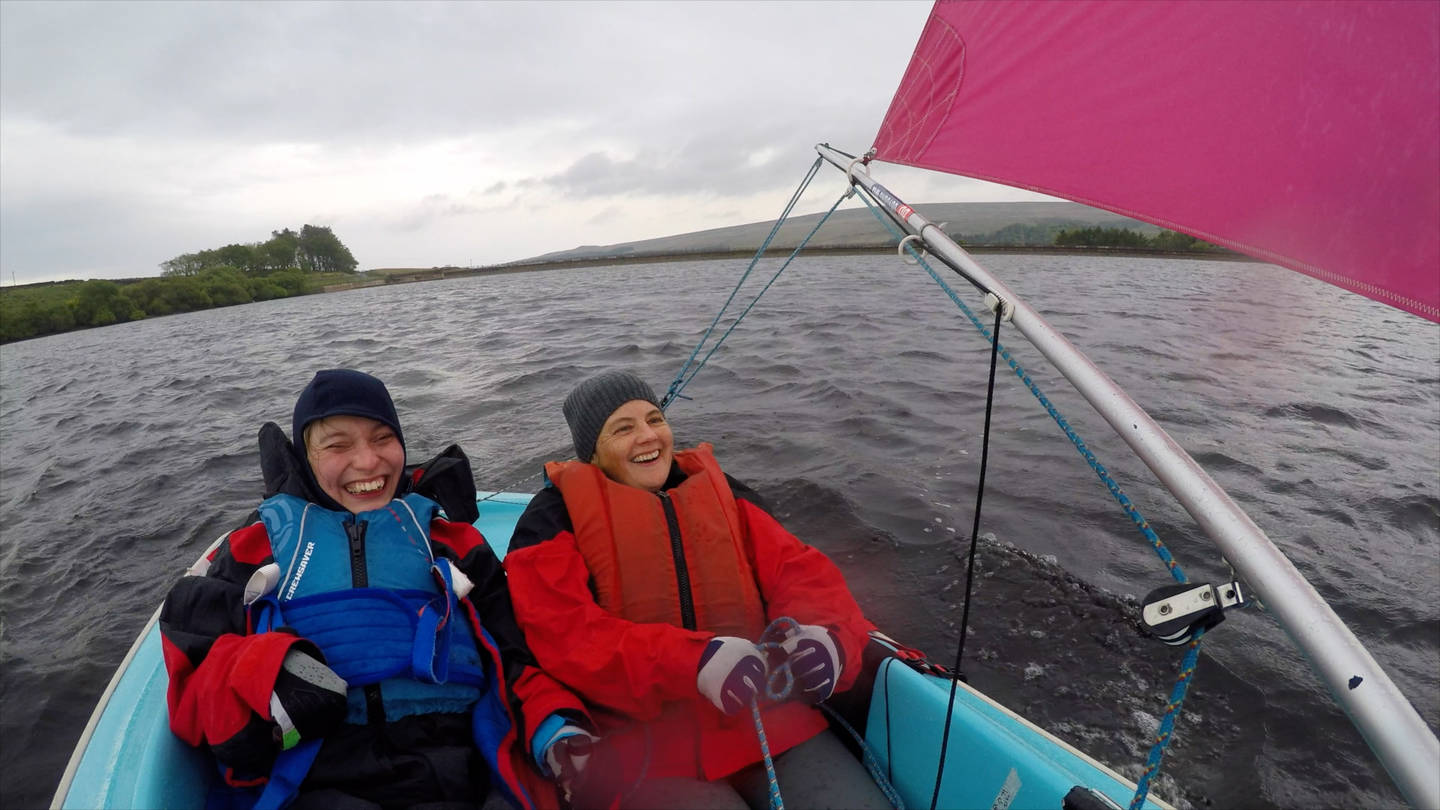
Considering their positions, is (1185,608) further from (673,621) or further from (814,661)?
(673,621)

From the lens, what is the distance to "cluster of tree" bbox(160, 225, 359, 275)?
8262 centimetres

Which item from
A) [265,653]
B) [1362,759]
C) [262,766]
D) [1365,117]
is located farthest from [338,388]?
[1362,759]

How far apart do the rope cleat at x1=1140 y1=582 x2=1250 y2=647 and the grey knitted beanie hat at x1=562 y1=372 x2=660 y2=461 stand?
1825 mm

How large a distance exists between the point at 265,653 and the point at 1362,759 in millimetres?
4488

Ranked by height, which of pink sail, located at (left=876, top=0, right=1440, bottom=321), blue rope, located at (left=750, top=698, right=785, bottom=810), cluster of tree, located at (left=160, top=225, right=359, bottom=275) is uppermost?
cluster of tree, located at (left=160, top=225, right=359, bottom=275)

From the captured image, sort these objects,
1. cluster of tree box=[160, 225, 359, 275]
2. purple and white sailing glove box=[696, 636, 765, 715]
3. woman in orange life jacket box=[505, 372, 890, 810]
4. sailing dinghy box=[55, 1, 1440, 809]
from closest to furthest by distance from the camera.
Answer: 1. sailing dinghy box=[55, 1, 1440, 809]
2. purple and white sailing glove box=[696, 636, 765, 715]
3. woman in orange life jacket box=[505, 372, 890, 810]
4. cluster of tree box=[160, 225, 359, 275]

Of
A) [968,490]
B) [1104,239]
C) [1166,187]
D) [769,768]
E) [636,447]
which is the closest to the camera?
[1166,187]

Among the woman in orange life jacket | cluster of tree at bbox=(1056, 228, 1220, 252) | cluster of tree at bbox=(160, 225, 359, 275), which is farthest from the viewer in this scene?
cluster of tree at bbox=(160, 225, 359, 275)

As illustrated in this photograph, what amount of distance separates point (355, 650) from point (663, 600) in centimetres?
97

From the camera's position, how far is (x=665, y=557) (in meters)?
2.20

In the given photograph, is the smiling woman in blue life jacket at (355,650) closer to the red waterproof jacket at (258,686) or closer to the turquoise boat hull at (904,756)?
the red waterproof jacket at (258,686)

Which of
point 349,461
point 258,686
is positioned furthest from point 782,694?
point 349,461

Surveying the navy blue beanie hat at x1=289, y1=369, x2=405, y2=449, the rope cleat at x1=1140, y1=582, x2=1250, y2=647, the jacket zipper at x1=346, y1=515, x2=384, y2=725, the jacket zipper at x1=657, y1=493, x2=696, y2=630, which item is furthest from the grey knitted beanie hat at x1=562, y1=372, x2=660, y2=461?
the rope cleat at x1=1140, y1=582, x2=1250, y2=647

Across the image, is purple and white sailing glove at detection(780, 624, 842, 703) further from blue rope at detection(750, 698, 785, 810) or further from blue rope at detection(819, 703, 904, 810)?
blue rope at detection(819, 703, 904, 810)
